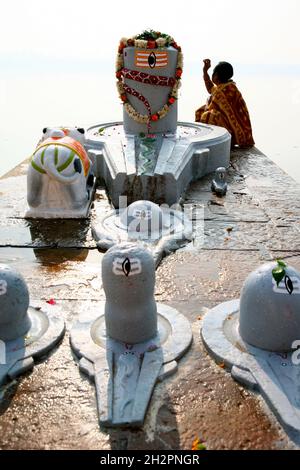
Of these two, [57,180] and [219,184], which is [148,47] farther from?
[57,180]

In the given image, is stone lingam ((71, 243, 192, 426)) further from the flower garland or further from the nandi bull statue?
the flower garland

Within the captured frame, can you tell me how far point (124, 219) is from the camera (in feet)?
19.4

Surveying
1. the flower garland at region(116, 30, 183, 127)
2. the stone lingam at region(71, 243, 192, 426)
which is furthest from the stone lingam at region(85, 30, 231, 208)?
the stone lingam at region(71, 243, 192, 426)

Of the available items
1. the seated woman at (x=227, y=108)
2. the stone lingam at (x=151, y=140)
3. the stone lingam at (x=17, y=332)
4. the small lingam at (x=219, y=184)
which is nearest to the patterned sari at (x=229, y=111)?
the seated woman at (x=227, y=108)

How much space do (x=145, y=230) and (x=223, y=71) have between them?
22.7 feet

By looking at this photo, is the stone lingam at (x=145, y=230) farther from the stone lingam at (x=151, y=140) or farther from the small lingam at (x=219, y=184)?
the small lingam at (x=219, y=184)

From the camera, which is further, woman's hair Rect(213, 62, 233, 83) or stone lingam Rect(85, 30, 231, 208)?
woman's hair Rect(213, 62, 233, 83)

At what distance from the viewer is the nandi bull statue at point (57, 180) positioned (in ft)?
19.5

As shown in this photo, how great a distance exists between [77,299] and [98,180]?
408 cm

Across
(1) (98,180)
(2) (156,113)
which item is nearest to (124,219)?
(1) (98,180)

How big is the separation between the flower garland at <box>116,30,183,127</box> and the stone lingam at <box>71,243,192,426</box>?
5.43 meters

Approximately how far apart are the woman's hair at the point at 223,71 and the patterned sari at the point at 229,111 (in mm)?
172

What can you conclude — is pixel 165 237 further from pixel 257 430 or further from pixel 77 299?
pixel 257 430

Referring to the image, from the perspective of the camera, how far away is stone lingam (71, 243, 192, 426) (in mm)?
3066
